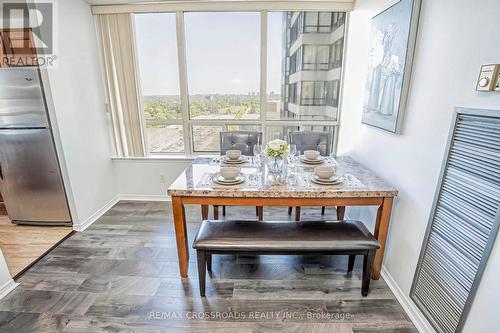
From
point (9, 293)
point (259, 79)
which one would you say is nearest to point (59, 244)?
point (9, 293)

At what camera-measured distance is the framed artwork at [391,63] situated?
174 cm

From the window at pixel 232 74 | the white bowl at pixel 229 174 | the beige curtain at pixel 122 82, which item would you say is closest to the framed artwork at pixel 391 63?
the window at pixel 232 74

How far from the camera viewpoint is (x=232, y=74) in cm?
326

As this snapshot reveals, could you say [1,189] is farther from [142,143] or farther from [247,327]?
[247,327]

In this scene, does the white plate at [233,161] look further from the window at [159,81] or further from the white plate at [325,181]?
the window at [159,81]

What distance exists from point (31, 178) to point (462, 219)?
12.3 feet

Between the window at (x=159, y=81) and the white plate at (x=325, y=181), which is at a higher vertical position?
the window at (x=159, y=81)

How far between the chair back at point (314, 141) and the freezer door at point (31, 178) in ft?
8.56

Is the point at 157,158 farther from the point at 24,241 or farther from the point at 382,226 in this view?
the point at 382,226

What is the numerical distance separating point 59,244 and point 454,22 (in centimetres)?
366

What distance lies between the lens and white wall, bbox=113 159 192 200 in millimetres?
3414

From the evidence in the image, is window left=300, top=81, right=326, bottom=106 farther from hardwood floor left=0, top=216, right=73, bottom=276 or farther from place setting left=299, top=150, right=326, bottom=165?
hardwood floor left=0, top=216, right=73, bottom=276

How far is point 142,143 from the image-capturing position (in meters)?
3.40

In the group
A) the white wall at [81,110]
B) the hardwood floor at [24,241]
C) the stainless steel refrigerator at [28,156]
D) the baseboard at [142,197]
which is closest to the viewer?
the hardwood floor at [24,241]
